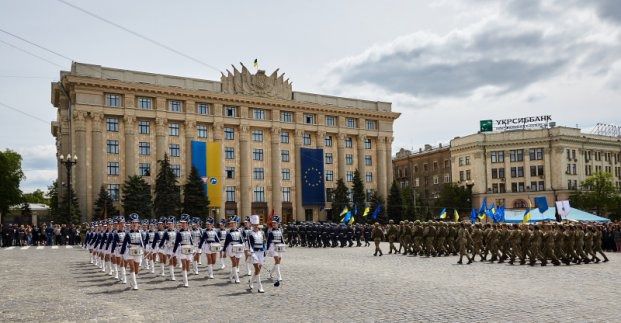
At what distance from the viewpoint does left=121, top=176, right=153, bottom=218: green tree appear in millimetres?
61781

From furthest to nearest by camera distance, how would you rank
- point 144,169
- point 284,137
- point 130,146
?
point 284,137, point 144,169, point 130,146

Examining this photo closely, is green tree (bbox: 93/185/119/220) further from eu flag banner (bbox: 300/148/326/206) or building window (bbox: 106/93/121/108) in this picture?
eu flag banner (bbox: 300/148/326/206)

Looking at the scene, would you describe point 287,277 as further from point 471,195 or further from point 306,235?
point 471,195

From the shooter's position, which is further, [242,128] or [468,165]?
[468,165]

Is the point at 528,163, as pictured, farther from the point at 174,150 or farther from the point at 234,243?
the point at 234,243

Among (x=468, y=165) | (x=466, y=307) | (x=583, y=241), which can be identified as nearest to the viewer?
(x=466, y=307)

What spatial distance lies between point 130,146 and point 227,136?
12606 mm

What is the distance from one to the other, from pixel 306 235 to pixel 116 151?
3240 centimetres

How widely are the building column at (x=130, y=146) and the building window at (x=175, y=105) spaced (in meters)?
4.77

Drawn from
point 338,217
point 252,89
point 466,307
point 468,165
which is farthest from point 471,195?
point 466,307

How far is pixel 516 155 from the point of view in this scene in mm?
98562

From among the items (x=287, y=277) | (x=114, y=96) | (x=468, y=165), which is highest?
(x=114, y=96)

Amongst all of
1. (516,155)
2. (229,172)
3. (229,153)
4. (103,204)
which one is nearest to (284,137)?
(229,153)

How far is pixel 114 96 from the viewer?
6662 cm
